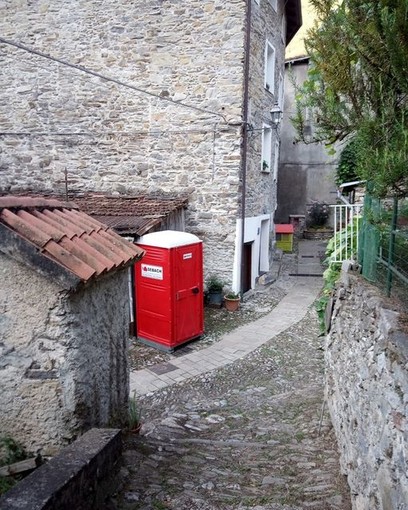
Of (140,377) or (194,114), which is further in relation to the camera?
(194,114)

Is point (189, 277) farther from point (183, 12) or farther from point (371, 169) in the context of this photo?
point (183, 12)

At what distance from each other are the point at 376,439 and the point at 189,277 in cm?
538

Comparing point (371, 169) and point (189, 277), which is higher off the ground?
point (371, 169)

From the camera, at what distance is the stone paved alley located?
9.45ft

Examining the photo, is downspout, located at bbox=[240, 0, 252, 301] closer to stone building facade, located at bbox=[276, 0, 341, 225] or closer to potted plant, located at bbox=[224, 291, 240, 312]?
potted plant, located at bbox=[224, 291, 240, 312]

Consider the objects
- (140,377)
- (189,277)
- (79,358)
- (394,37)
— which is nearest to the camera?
(394,37)

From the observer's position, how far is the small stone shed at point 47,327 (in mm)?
2520

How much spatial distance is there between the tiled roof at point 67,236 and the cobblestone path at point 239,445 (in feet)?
5.27

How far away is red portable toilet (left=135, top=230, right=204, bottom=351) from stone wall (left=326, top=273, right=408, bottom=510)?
370 cm

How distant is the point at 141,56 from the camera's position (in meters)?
10.1

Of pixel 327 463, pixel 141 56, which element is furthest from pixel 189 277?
pixel 141 56

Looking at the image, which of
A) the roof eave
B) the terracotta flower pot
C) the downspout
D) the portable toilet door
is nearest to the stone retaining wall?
the roof eave

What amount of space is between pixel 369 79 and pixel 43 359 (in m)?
2.83

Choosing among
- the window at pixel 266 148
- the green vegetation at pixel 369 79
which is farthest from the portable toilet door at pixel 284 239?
the green vegetation at pixel 369 79
